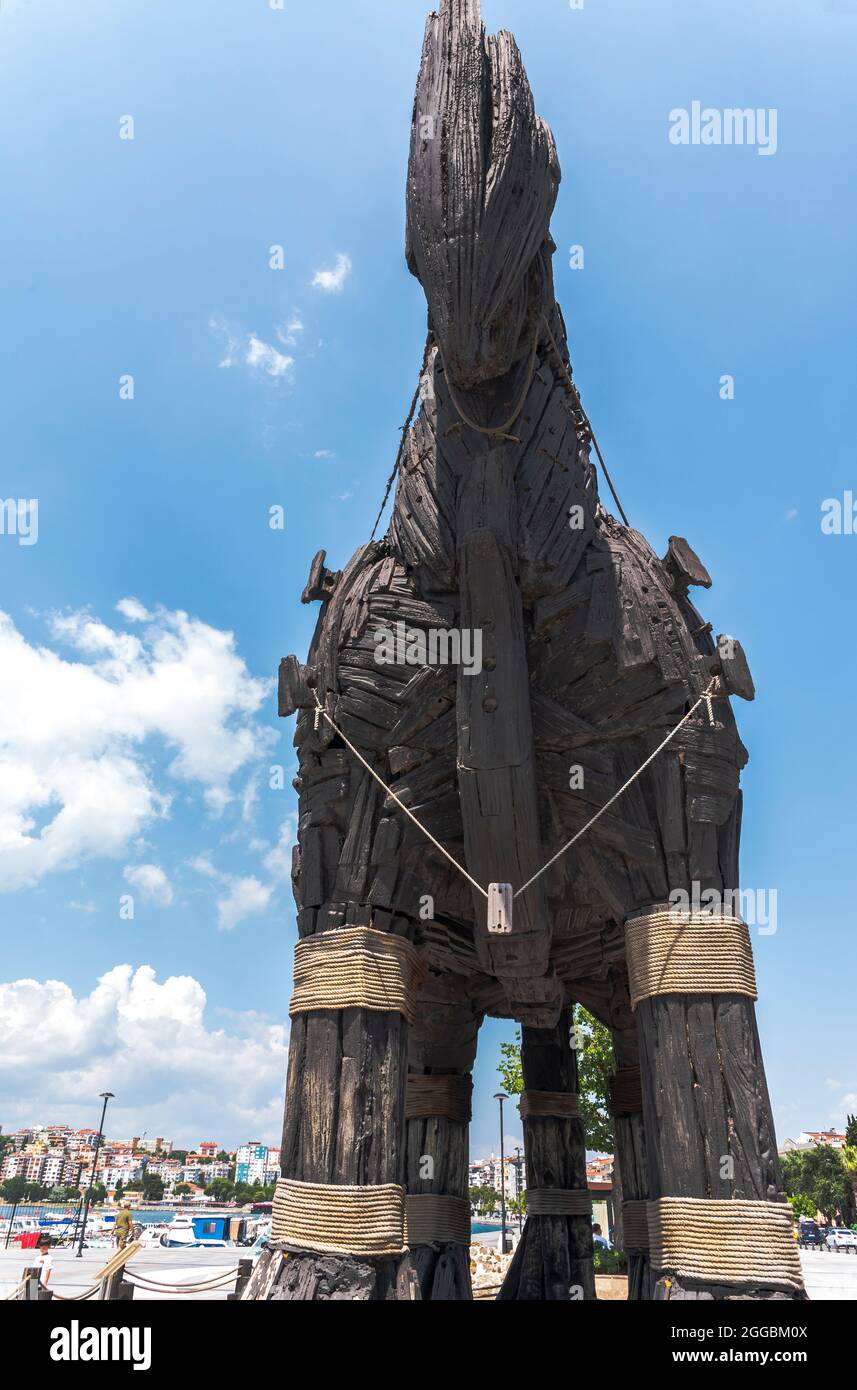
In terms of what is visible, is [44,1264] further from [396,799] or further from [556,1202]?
[396,799]

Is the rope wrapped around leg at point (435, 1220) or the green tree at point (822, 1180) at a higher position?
the rope wrapped around leg at point (435, 1220)

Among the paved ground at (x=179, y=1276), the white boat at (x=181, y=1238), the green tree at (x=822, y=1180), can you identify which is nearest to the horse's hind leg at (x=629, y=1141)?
the paved ground at (x=179, y=1276)

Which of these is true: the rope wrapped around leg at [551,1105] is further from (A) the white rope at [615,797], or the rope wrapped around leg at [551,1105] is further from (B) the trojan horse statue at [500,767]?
(A) the white rope at [615,797]

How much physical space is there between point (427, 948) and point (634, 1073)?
2923 mm

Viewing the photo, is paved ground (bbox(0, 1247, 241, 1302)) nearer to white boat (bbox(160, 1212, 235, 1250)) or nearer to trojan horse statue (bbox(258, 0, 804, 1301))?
trojan horse statue (bbox(258, 0, 804, 1301))

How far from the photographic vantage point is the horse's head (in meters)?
4.53

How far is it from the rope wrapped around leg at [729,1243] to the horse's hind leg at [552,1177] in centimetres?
377

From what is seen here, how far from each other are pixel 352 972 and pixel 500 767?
1.39m

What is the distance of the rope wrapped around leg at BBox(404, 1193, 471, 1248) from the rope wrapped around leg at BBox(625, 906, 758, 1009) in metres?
3.42

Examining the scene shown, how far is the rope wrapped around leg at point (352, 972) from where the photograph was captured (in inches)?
203

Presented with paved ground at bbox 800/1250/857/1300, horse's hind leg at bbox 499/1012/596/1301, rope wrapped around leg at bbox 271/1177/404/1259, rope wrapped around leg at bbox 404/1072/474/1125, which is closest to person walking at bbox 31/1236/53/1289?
rope wrapped around leg at bbox 404/1072/474/1125

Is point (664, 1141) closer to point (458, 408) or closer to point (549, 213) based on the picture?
point (458, 408)

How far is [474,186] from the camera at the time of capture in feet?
14.8
